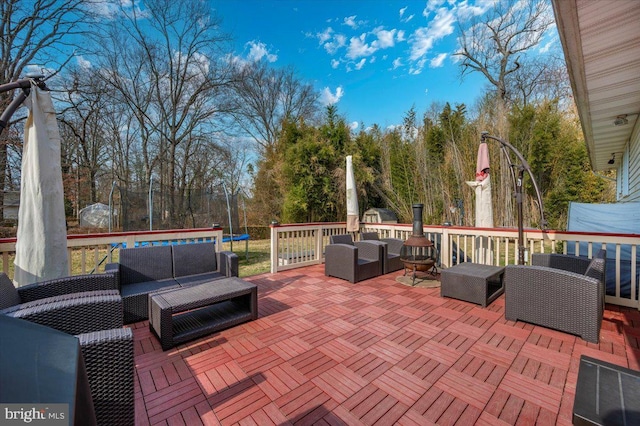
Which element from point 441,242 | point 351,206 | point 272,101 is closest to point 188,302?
point 351,206

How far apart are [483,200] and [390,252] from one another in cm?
187

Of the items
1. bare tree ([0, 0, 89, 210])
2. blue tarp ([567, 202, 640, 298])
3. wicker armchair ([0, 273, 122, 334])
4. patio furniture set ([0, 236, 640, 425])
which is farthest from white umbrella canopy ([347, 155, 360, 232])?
bare tree ([0, 0, 89, 210])

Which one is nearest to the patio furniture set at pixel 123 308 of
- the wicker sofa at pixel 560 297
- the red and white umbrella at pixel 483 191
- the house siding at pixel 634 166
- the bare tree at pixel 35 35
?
the wicker sofa at pixel 560 297

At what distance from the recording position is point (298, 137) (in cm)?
957

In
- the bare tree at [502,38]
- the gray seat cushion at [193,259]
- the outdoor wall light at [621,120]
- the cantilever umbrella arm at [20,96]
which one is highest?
the bare tree at [502,38]

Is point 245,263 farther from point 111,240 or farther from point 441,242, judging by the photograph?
point 441,242

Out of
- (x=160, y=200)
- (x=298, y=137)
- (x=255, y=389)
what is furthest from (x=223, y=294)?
(x=298, y=137)

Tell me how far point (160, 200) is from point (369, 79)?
9868 millimetres

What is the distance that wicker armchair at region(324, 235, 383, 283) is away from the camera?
175 inches

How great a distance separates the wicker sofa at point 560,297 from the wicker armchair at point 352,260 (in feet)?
6.73

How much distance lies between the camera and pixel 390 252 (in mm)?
5285

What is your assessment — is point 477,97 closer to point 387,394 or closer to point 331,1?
point 331,1

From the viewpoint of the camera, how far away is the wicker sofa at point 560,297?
8.20ft

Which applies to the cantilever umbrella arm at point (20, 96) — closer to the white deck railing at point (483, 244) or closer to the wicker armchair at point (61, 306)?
the wicker armchair at point (61, 306)
